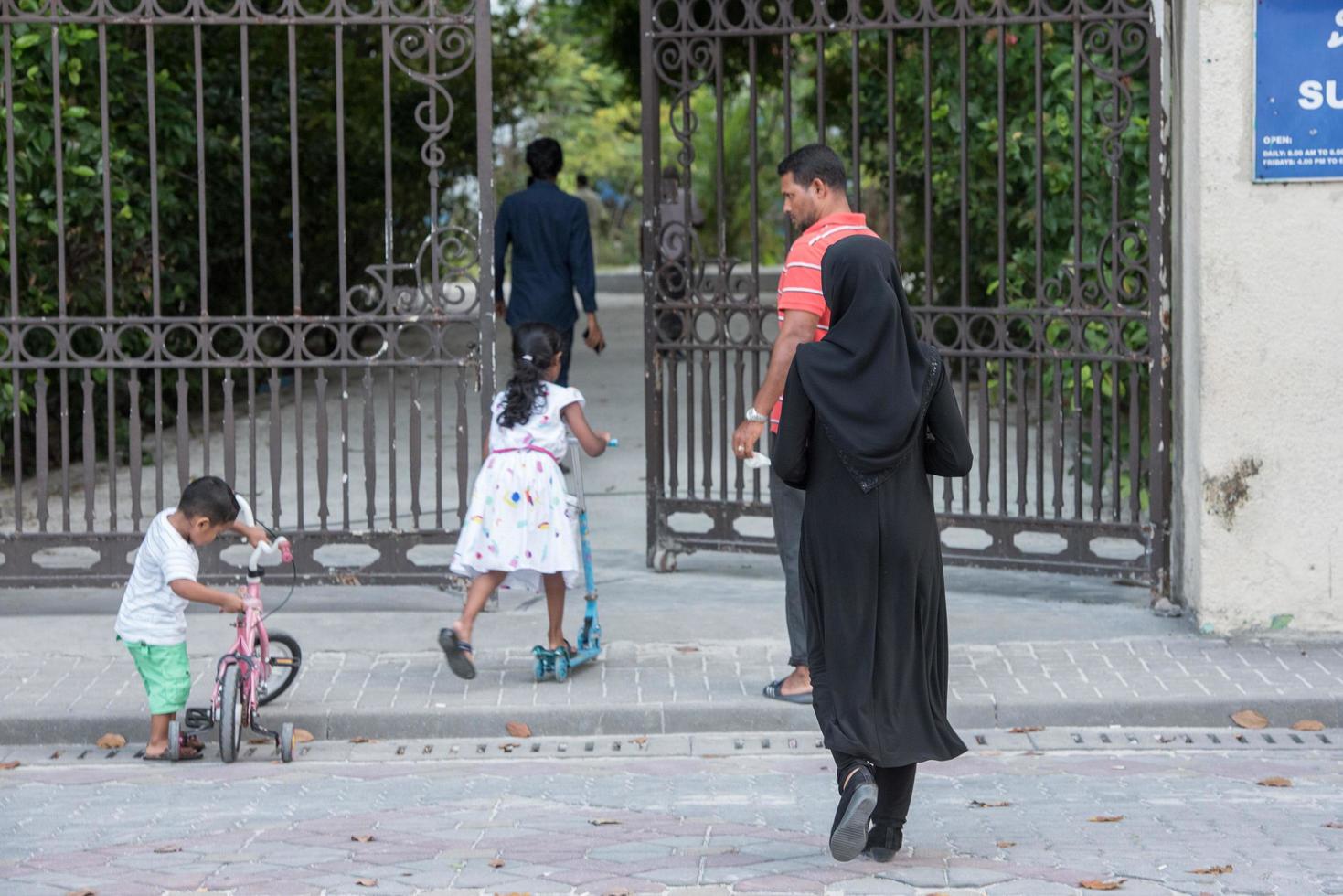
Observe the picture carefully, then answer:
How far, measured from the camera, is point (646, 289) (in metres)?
9.52

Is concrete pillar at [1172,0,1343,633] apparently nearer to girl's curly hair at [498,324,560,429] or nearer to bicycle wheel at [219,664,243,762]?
girl's curly hair at [498,324,560,429]

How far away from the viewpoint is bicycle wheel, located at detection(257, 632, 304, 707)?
7.21 m

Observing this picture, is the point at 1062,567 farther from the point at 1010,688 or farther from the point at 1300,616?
the point at 1010,688

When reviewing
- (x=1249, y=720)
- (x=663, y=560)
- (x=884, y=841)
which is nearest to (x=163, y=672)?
(x=884, y=841)

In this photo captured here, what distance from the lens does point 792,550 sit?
725 cm

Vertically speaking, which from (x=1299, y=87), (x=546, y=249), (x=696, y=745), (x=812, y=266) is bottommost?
(x=696, y=745)

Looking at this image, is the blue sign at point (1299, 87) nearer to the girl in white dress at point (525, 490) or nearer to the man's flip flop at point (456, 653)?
the girl in white dress at point (525, 490)

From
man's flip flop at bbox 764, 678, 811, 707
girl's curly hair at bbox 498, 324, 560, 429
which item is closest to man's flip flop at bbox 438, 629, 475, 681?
girl's curly hair at bbox 498, 324, 560, 429

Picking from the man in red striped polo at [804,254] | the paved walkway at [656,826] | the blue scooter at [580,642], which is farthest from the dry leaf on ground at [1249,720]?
the blue scooter at [580,642]

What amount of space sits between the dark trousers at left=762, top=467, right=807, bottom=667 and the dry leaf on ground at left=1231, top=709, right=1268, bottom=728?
154cm

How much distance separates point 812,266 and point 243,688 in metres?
2.38

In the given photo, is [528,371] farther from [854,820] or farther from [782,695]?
[854,820]

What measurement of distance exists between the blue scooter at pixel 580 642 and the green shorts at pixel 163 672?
1368 mm

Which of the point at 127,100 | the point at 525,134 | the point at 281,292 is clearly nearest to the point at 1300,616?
the point at 127,100
